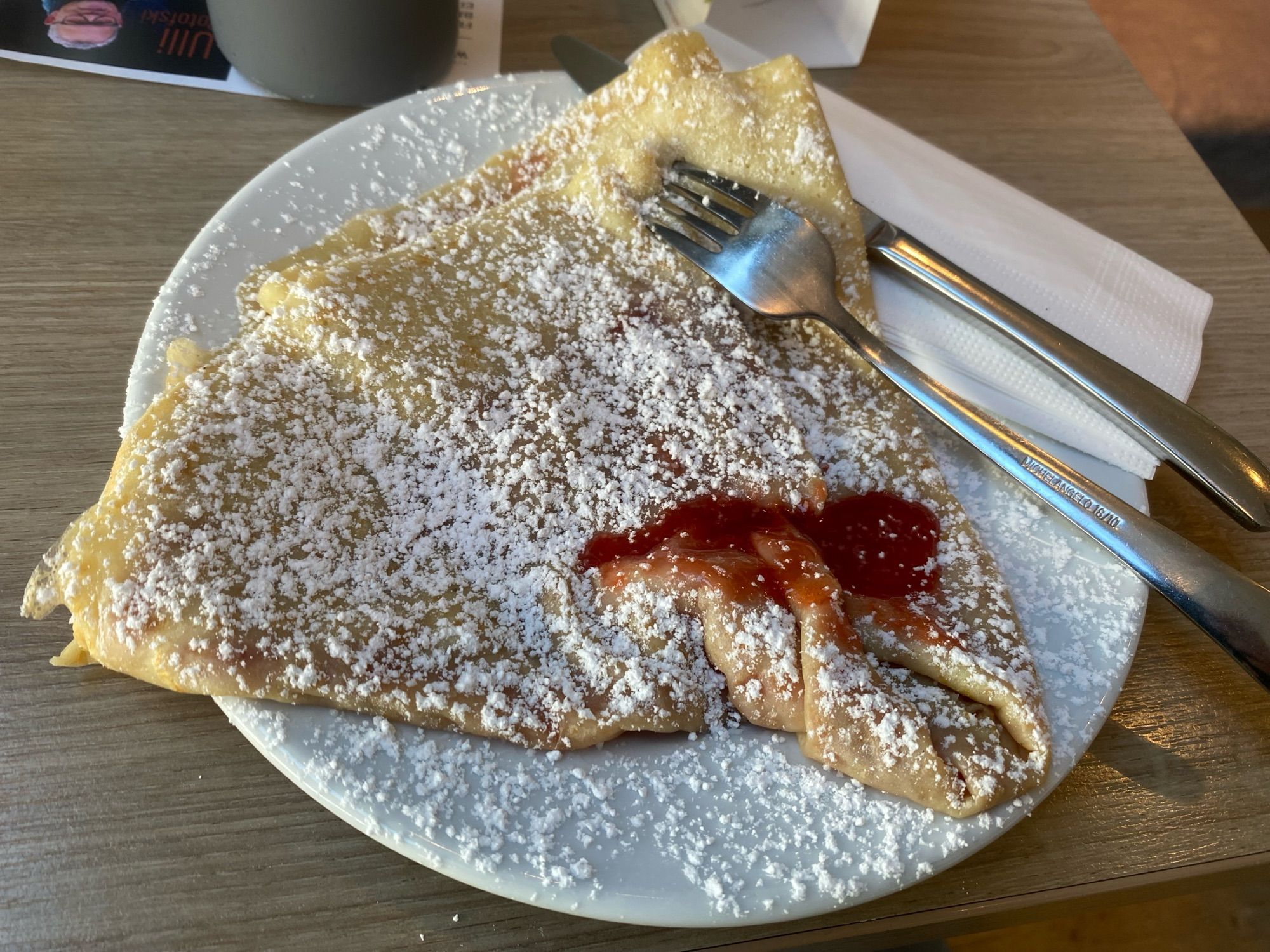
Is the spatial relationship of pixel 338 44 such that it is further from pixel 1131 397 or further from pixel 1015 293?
pixel 1131 397

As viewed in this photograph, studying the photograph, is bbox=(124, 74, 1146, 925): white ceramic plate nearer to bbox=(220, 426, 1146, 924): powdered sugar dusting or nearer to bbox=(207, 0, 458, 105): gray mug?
bbox=(220, 426, 1146, 924): powdered sugar dusting

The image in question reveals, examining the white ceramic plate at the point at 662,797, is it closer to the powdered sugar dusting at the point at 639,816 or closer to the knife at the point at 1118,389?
the powdered sugar dusting at the point at 639,816

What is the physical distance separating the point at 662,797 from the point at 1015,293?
→ 2.64 feet

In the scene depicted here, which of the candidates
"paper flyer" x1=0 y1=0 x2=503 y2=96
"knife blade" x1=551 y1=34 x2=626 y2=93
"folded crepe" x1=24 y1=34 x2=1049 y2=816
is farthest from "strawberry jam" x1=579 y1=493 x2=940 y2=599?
"paper flyer" x1=0 y1=0 x2=503 y2=96

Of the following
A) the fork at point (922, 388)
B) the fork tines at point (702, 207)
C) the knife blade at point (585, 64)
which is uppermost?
the knife blade at point (585, 64)

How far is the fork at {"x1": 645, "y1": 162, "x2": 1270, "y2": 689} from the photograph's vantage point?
0.83 meters

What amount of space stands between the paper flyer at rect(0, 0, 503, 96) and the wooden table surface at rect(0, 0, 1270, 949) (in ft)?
0.09

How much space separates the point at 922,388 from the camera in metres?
0.98

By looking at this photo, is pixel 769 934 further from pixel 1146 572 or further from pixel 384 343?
pixel 384 343

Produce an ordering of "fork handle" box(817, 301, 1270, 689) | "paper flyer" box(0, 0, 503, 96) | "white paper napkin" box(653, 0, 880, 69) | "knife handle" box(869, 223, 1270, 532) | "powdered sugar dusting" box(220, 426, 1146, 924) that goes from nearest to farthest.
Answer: "powdered sugar dusting" box(220, 426, 1146, 924)
"fork handle" box(817, 301, 1270, 689)
"knife handle" box(869, 223, 1270, 532)
"paper flyer" box(0, 0, 503, 96)
"white paper napkin" box(653, 0, 880, 69)

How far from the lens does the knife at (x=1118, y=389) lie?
958 millimetres

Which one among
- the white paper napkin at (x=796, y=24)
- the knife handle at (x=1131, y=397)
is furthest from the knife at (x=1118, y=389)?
the white paper napkin at (x=796, y=24)

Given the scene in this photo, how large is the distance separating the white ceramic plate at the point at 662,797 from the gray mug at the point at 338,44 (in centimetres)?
43

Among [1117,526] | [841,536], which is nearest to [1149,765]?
[1117,526]
